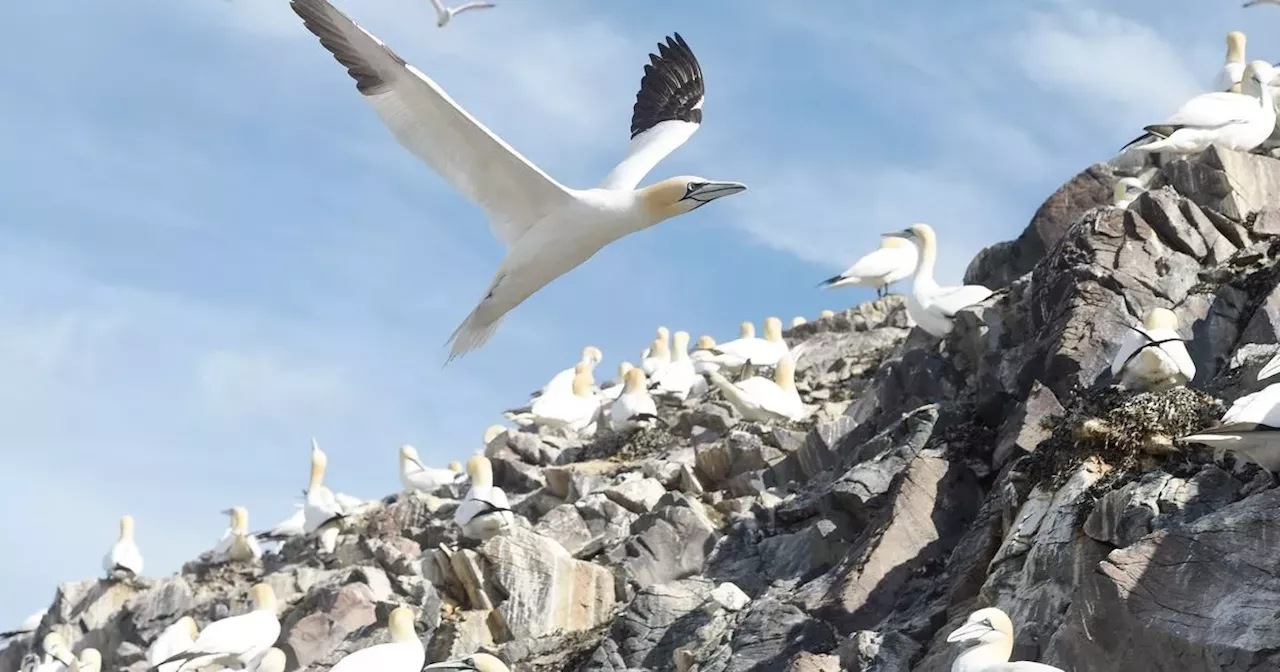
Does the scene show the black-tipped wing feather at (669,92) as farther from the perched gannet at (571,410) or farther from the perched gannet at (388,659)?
the perched gannet at (571,410)

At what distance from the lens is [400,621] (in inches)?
506

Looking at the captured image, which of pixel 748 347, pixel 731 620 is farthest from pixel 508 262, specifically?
pixel 748 347

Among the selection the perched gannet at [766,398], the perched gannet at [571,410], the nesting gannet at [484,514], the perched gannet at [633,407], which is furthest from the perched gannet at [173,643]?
the perched gannet at [571,410]

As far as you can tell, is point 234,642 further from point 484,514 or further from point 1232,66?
point 1232,66

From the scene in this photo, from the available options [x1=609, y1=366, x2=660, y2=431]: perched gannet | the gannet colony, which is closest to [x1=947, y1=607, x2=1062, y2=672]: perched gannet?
the gannet colony

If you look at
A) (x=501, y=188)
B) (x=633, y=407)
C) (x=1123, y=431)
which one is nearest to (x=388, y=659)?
(x=501, y=188)

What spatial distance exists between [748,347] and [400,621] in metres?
10.1

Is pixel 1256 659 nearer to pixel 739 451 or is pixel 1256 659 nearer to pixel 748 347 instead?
pixel 739 451

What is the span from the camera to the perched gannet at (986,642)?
8.05 metres

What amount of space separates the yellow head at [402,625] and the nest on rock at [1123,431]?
15.1 ft

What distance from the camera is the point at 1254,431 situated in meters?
8.33

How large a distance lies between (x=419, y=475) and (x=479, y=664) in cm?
1224

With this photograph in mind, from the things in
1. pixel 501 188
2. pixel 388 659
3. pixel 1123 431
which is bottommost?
pixel 1123 431

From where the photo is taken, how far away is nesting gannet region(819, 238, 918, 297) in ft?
73.5
